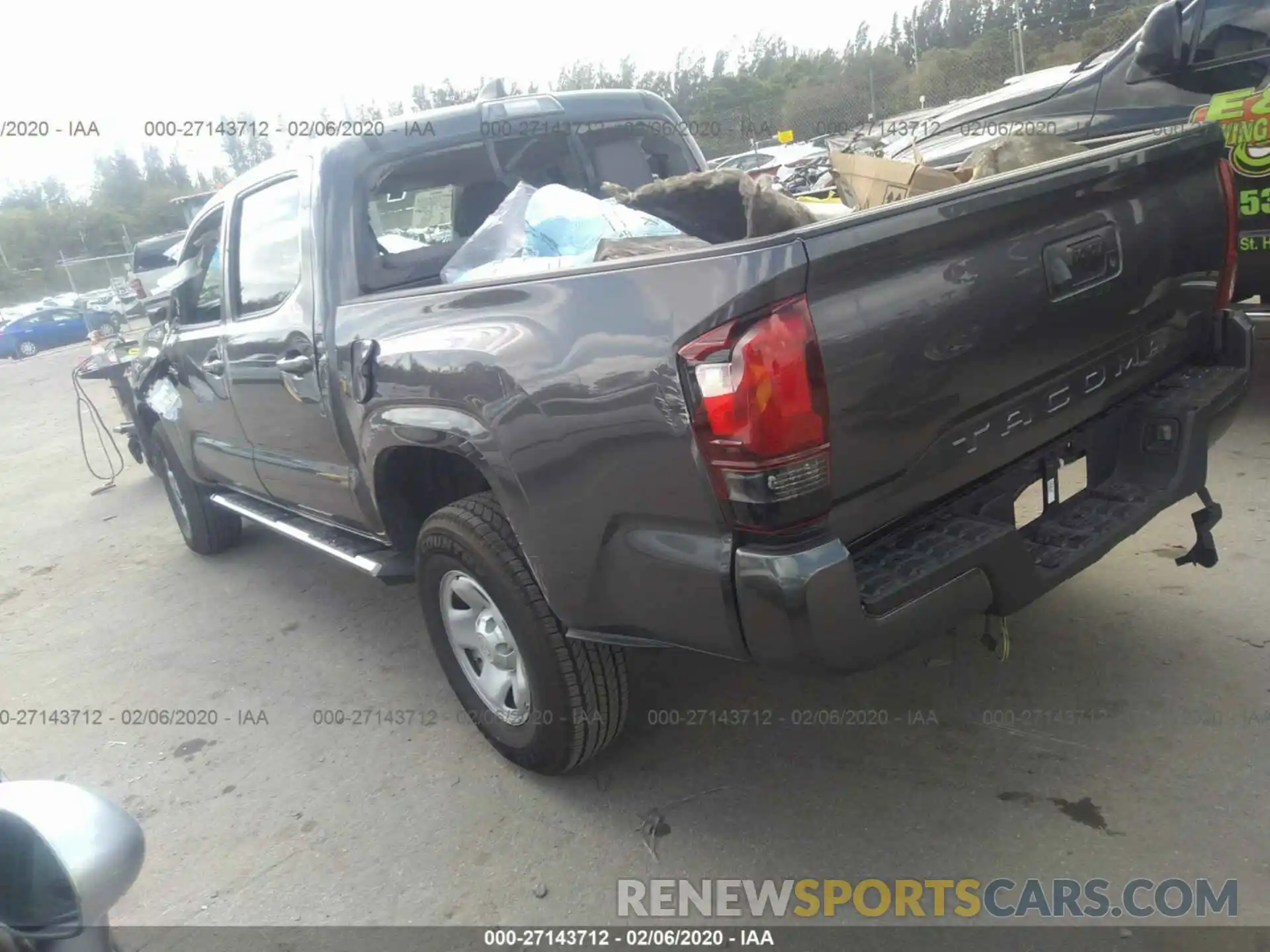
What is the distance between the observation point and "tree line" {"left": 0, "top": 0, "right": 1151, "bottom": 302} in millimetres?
16078

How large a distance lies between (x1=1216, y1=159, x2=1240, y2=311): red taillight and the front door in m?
3.78

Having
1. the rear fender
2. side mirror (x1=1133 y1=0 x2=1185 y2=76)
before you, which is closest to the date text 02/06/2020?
the rear fender

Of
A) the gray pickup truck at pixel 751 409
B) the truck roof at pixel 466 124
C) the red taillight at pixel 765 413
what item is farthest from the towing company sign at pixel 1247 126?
the red taillight at pixel 765 413

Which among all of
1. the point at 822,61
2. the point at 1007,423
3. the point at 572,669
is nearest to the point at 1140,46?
the point at 1007,423

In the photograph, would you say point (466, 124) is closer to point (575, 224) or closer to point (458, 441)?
point (575, 224)

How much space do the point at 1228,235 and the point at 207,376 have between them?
4.06 metres

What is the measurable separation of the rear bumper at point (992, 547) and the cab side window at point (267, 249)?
2.35m

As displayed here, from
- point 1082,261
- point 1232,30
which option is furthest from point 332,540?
point 1232,30

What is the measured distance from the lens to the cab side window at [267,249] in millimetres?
3438

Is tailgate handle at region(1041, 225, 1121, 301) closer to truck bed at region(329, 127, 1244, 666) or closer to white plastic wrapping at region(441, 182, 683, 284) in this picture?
truck bed at region(329, 127, 1244, 666)

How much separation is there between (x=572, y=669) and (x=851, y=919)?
938 millimetres

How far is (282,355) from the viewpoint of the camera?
3.45 m

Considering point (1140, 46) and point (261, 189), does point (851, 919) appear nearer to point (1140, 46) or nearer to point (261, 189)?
point (261, 189)

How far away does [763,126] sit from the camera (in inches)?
802
